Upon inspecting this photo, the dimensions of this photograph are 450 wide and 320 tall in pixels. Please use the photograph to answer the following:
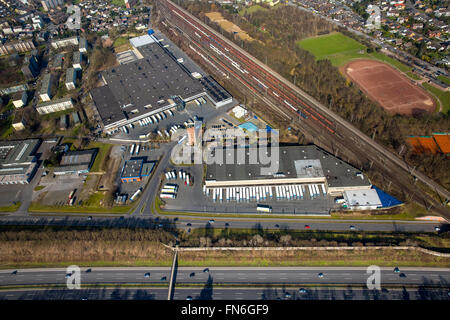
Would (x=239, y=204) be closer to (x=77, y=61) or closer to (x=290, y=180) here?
(x=290, y=180)

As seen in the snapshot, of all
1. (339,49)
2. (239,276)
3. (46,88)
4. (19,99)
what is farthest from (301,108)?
(19,99)

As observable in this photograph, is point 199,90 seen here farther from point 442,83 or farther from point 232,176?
point 442,83

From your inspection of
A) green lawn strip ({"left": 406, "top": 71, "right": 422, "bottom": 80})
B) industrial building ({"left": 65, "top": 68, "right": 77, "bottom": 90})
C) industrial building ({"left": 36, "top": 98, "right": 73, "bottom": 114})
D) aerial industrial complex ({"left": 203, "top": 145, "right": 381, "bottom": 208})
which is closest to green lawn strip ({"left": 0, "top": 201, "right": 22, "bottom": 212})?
industrial building ({"left": 36, "top": 98, "right": 73, "bottom": 114})

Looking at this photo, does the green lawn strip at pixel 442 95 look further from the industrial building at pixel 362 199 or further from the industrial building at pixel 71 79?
the industrial building at pixel 71 79

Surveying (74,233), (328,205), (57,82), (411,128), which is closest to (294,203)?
(328,205)

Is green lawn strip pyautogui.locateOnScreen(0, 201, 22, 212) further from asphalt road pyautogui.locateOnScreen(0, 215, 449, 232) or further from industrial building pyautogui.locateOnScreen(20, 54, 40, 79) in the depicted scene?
industrial building pyautogui.locateOnScreen(20, 54, 40, 79)
